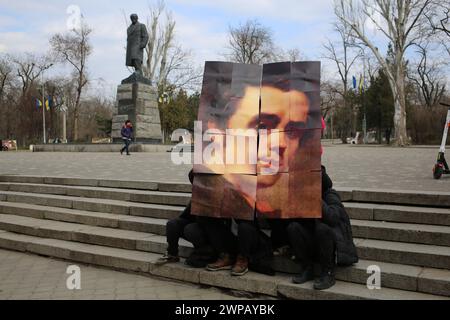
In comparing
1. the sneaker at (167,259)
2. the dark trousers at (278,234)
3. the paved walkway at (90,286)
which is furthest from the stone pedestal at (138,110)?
the dark trousers at (278,234)

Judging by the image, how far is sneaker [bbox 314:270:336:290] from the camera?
13.2ft

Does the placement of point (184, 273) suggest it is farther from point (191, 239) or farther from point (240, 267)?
point (240, 267)

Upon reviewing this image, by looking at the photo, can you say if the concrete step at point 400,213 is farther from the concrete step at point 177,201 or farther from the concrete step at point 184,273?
the concrete step at point 184,273

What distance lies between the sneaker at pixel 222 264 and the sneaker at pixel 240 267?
0.52 ft

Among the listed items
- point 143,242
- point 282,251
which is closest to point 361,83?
point 143,242

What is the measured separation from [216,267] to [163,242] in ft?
3.58

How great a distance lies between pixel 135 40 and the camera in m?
23.0

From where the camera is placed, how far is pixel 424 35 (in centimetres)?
2902

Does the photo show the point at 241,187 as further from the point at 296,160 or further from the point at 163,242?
the point at 163,242

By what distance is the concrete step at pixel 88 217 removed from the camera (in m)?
6.08

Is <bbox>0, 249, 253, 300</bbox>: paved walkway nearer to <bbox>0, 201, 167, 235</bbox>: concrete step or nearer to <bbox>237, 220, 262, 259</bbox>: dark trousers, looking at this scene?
<bbox>237, 220, 262, 259</bbox>: dark trousers

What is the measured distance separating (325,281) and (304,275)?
0.80ft

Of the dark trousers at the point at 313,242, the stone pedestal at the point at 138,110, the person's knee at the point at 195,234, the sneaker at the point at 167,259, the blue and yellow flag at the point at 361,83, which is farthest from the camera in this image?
the blue and yellow flag at the point at 361,83
